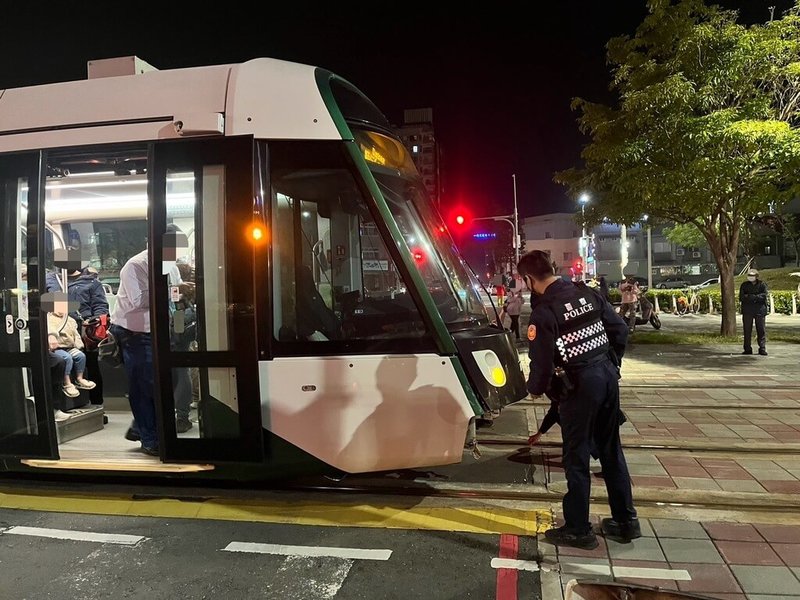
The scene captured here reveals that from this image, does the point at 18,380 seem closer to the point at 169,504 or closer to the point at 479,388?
the point at 169,504

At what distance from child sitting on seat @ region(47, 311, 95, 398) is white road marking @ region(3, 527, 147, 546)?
63.1 inches

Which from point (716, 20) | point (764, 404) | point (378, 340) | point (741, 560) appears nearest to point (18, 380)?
point (378, 340)

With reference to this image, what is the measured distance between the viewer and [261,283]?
13.0 feet

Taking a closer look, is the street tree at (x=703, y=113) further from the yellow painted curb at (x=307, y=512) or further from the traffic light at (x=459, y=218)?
the yellow painted curb at (x=307, y=512)

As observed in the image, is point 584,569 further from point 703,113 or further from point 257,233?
point 703,113

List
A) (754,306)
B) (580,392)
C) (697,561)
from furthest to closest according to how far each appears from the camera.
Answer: (754,306), (580,392), (697,561)

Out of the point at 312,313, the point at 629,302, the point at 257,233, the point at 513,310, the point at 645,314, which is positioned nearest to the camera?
the point at 257,233

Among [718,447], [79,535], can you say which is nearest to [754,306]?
[718,447]

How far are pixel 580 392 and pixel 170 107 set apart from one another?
352cm

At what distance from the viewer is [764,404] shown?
7020 millimetres

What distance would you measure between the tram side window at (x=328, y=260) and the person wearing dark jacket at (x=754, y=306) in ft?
31.7

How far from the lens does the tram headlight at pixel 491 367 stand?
4.01m

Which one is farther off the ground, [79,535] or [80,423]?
[80,423]

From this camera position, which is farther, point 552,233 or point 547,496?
point 552,233
